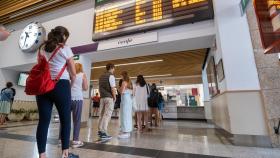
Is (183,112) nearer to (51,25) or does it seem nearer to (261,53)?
(261,53)

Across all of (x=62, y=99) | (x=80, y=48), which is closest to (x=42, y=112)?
(x=62, y=99)

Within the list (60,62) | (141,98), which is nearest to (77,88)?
(60,62)

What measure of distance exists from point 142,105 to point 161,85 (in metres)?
7.81

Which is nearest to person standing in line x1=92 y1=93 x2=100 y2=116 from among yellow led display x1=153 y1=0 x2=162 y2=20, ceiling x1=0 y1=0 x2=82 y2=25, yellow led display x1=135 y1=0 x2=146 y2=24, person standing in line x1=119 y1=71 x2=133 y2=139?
ceiling x1=0 y1=0 x2=82 y2=25

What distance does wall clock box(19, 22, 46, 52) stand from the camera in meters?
4.95

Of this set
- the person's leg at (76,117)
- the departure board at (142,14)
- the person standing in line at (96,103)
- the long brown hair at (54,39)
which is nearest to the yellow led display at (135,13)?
the departure board at (142,14)

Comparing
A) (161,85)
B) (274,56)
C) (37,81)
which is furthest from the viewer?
(161,85)

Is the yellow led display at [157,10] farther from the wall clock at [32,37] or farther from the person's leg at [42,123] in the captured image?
the wall clock at [32,37]

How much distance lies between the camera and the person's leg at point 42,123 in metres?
1.34

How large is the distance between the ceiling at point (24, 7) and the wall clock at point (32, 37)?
15.5 inches

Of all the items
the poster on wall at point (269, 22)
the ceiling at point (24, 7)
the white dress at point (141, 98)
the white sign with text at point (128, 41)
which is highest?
the ceiling at point (24, 7)

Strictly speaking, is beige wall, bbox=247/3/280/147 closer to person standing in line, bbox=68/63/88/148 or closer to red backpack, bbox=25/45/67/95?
person standing in line, bbox=68/63/88/148

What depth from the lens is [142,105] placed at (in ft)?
12.0

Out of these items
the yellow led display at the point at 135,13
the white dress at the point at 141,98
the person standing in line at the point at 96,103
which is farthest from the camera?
the person standing in line at the point at 96,103
